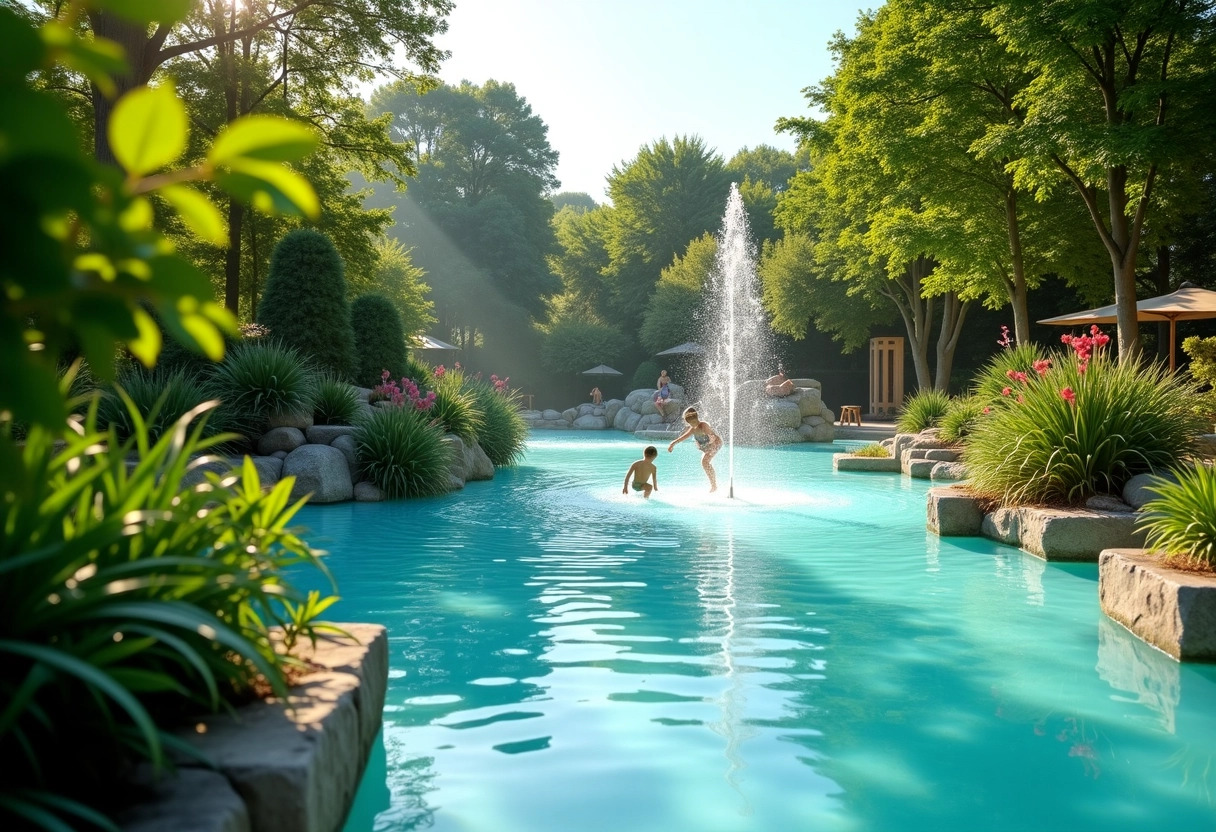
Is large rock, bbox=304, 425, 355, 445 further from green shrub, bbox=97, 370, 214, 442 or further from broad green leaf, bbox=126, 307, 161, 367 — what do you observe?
broad green leaf, bbox=126, 307, 161, 367

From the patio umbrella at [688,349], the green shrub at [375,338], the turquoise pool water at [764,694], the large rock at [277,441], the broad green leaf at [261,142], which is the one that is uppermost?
the patio umbrella at [688,349]

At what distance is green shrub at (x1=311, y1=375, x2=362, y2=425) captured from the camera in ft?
40.8

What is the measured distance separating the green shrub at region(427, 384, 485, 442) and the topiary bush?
160cm

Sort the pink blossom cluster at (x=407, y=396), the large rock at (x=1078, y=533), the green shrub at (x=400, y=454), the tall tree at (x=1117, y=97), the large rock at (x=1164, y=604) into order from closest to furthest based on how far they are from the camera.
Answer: the large rock at (x=1164, y=604) → the large rock at (x=1078, y=533) → the green shrub at (x=400, y=454) → the tall tree at (x=1117, y=97) → the pink blossom cluster at (x=407, y=396)

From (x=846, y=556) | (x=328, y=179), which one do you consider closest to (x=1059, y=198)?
(x=846, y=556)

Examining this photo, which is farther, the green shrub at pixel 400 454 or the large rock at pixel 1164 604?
the green shrub at pixel 400 454

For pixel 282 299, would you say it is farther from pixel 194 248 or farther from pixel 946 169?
pixel 946 169

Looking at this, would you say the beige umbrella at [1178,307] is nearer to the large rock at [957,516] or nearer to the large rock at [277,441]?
the large rock at [957,516]

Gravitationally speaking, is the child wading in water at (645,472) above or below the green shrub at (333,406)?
below

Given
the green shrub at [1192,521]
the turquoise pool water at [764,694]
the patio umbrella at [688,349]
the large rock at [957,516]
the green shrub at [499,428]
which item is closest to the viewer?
the turquoise pool water at [764,694]

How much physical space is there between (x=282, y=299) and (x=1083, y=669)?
12.2 m

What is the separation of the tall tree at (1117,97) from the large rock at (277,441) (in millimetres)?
10860

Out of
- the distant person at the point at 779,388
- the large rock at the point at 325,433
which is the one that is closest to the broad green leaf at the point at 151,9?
the large rock at the point at 325,433

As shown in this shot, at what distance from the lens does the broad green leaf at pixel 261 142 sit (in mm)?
863
